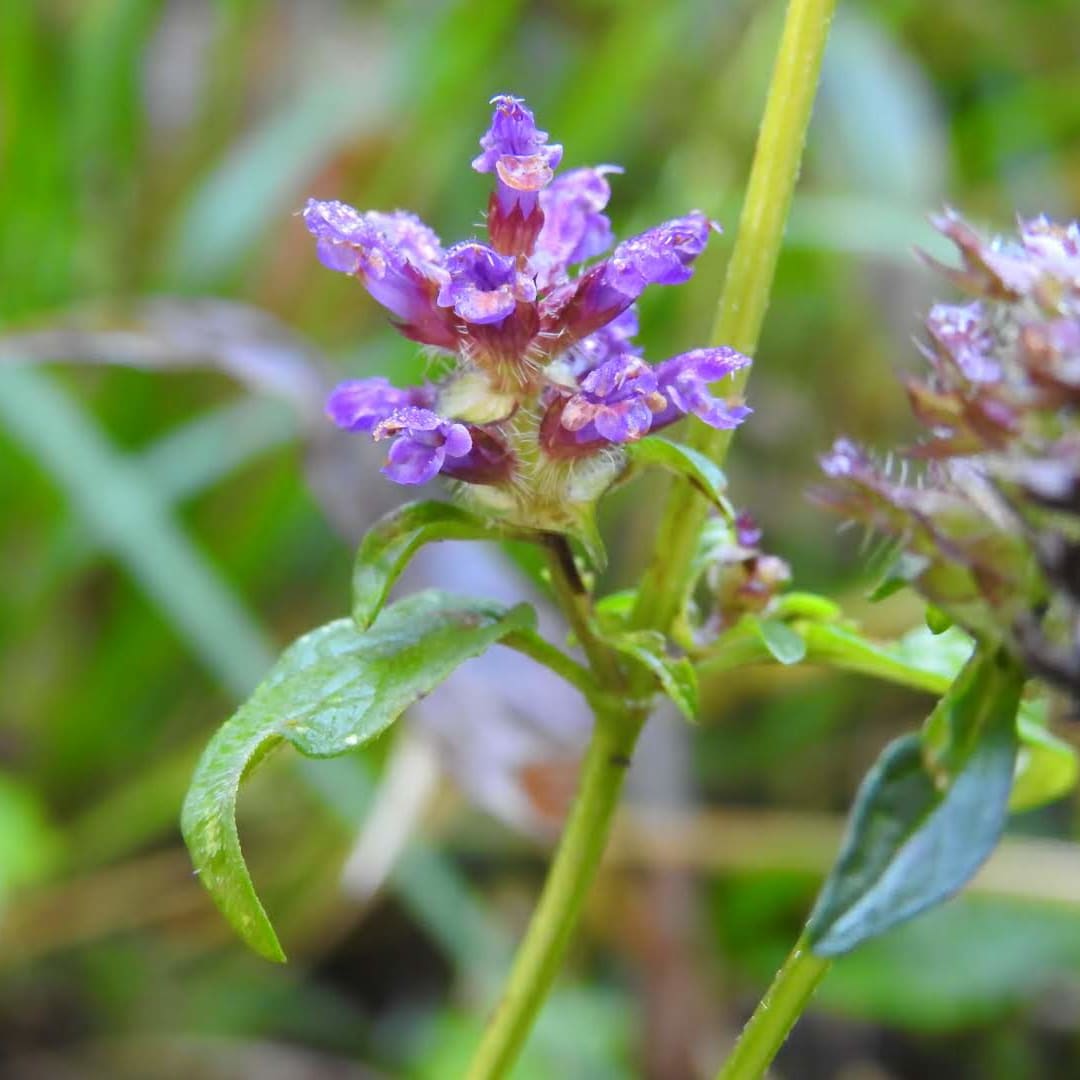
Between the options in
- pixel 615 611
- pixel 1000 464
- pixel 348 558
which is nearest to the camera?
pixel 1000 464

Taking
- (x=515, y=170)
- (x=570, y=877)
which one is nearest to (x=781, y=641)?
(x=570, y=877)

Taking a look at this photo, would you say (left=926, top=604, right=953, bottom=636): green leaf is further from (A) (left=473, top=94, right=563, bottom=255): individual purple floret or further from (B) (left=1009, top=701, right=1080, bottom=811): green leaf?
(A) (left=473, top=94, right=563, bottom=255): individual purple floret

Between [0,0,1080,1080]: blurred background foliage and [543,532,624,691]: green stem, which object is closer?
[543,532,624,691]: green stem

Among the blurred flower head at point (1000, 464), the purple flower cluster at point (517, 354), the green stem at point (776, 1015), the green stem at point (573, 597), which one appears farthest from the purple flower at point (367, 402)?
the green stem at point (776, 1015)

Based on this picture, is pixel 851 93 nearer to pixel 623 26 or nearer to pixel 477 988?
pixel 623 26

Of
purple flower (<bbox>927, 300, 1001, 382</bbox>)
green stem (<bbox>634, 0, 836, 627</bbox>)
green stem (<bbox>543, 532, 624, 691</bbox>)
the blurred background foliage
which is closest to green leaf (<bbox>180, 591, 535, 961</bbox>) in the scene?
green stem (<bbox>543, 532, 624, 691</bbox>)

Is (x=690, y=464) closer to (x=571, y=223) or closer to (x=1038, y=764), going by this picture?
(x=571, y=223)
